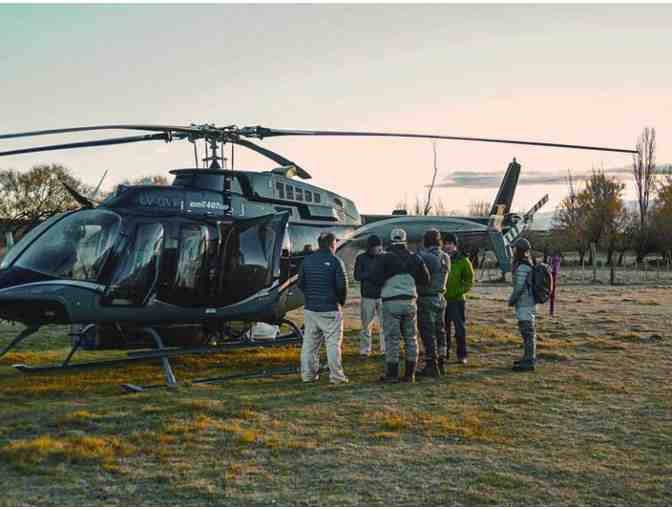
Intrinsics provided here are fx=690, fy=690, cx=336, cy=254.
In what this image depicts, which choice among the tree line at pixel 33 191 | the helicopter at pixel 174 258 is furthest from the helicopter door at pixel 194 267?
the tree line at pixel 33 191

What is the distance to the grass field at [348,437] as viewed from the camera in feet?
16.6

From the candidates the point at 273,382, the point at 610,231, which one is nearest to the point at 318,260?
the point at 273,382

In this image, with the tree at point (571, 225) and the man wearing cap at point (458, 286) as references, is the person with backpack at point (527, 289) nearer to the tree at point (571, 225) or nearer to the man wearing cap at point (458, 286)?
the man wearing cap at point (458, 286)

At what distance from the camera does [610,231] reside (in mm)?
55625

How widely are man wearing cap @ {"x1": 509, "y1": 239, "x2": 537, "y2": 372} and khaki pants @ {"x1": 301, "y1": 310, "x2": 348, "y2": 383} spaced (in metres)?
2.58

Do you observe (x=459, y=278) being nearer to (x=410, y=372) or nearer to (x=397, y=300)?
(x=397, y=300)

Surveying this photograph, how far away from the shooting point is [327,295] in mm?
8797

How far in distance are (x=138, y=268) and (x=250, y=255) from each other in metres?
1.71

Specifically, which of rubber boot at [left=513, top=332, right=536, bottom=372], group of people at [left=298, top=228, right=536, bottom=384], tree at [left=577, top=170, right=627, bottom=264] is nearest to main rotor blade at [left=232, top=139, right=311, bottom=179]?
group of people at [left=298, top=228, right=536, bottom=384]

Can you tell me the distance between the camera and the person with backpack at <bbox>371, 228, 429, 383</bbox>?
28.7ft

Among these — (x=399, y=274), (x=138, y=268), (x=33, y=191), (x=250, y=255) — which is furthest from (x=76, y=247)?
(x=33, y=191)

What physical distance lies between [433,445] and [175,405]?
2924 mm

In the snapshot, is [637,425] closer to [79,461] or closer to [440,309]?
[440,309]

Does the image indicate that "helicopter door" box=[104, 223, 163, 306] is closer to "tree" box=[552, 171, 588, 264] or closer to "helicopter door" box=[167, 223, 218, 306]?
"helicopter door" box=[167, 223, 218, 306]
